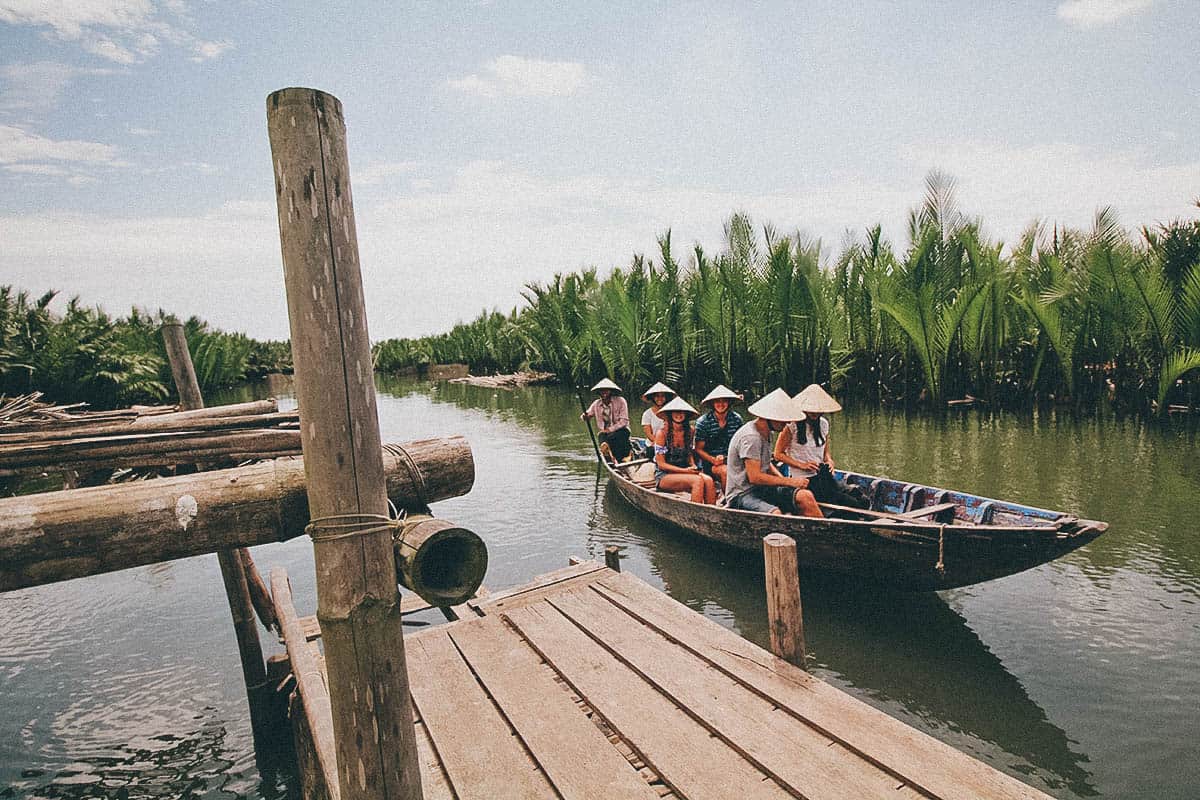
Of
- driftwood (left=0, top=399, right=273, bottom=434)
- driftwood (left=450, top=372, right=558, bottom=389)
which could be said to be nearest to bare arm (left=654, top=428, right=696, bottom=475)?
driftwood (left=0, top=399, right=273, bottom=434)

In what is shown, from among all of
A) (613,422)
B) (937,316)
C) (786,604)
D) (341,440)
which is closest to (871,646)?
(786,604)

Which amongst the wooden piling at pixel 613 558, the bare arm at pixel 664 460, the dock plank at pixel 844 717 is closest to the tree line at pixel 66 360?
the bare arm at pixel 664 460

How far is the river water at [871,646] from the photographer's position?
423 centimetres

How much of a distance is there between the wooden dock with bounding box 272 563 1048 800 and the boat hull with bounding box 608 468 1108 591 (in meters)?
1.67

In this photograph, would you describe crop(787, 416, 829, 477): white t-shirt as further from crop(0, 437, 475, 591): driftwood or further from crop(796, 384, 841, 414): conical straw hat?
crop(0, 437, 475, 591): driftwood

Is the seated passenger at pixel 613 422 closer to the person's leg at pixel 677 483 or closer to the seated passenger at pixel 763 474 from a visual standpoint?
the person's leg at pixel 677 483

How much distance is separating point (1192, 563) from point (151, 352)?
28.2 meters

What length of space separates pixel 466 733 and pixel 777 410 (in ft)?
12.6

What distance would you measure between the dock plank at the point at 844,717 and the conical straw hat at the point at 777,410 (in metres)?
2.03

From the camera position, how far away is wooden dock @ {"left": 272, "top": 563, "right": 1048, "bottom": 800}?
296 cm

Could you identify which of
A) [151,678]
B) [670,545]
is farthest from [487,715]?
[670,545]

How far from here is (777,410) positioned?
6.19 metres

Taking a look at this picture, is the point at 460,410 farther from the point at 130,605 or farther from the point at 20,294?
the point at 130,605

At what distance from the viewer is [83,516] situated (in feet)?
6.55
